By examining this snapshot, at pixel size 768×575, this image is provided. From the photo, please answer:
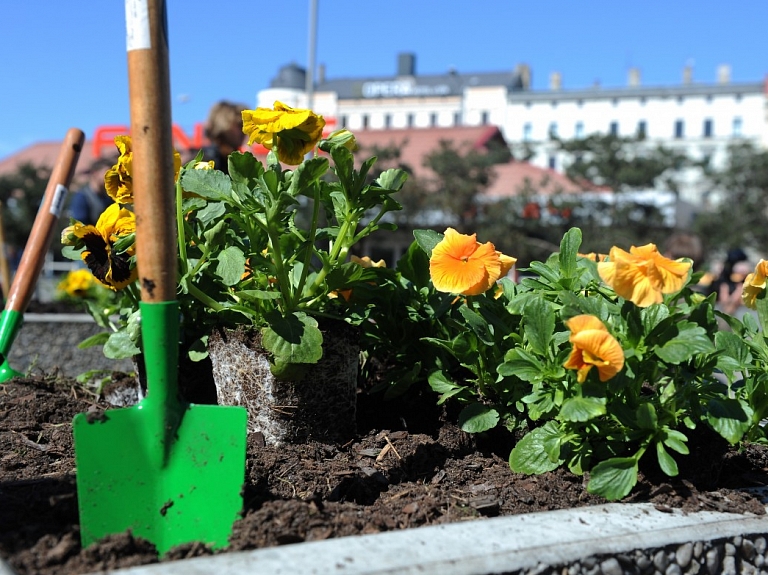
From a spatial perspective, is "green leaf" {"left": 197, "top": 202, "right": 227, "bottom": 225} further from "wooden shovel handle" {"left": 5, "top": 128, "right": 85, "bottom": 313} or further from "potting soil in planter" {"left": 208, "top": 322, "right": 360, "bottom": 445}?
"wooden shovel handle" {"left": 5, "top": 128, "right": 85, "bottom": 313}

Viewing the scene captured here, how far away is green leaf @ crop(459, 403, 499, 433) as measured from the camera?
6.14 feet

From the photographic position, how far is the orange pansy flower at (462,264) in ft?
6.05

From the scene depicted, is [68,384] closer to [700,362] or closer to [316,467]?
[316,467]

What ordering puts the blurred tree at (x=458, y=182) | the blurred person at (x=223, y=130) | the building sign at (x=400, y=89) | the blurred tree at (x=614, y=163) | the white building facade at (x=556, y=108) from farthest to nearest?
the building sign at (x=400, y=89) < the white building facade at (x=556, y=108) < the blurred tree at (x=614, y=163) < the blurred tree at (x=458, y=182) < the blurred person at (x=223, y=130)

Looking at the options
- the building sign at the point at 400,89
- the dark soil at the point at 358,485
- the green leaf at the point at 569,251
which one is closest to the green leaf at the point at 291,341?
the dark soil at the point at 358,485

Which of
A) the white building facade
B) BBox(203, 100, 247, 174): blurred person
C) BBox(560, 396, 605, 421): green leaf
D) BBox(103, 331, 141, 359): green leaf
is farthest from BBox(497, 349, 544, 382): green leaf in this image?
the white building facade

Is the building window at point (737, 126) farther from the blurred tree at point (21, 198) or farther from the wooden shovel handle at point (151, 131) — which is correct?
the wooden shovel handle at point (151, 131)

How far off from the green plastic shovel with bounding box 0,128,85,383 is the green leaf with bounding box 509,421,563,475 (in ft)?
5.41

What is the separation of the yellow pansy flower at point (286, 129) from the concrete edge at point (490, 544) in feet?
2.88

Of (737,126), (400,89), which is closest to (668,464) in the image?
(737,126)

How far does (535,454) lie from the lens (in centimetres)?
175

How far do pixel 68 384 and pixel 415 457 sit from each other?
4.75 ft

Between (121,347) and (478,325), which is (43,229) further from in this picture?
(478,325)

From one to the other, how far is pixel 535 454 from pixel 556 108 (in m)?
72.9
